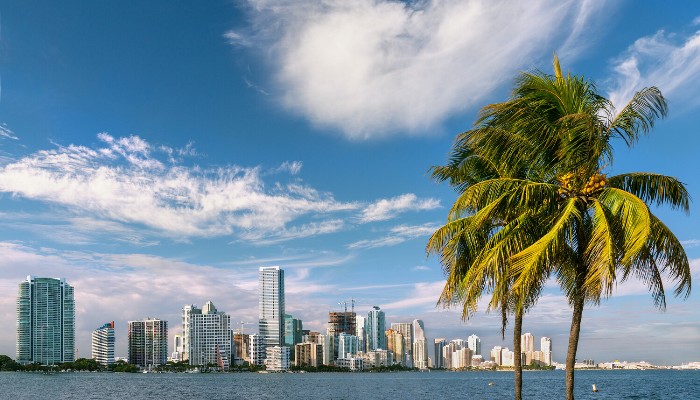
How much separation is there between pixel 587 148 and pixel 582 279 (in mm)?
2286

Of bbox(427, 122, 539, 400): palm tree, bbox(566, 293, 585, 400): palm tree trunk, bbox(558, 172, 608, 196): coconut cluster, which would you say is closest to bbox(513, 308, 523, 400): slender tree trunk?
bbox(427, 122, 539, 400): palm tree

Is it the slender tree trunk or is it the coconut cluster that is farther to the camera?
the slender tree trunk

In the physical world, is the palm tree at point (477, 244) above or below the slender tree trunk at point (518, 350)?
above

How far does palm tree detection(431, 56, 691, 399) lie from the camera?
35.0 ft

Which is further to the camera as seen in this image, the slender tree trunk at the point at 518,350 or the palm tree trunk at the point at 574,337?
the slender tree trunk at the point at 518,350

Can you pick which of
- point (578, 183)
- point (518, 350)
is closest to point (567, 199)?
point (578, 183)

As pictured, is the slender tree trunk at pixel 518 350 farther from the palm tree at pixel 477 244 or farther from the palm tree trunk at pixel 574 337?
the palm tree trunk at pixel 574 337

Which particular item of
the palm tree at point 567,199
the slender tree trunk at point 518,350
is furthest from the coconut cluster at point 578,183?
the slender tree trunk at point 518,350

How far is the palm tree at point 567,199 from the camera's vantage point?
10.7 metres

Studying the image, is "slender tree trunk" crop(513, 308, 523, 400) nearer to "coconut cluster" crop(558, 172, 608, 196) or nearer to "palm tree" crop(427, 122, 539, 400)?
"palm tree" crop(427, 122, 539, 400)

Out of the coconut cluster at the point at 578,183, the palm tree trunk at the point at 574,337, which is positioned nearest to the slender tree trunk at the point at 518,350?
the palm tree trunk at the point at 574,337

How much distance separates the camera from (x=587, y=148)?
446 inches

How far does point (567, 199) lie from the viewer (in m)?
11.6

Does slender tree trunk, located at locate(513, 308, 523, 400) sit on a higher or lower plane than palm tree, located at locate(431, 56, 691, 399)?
lower
